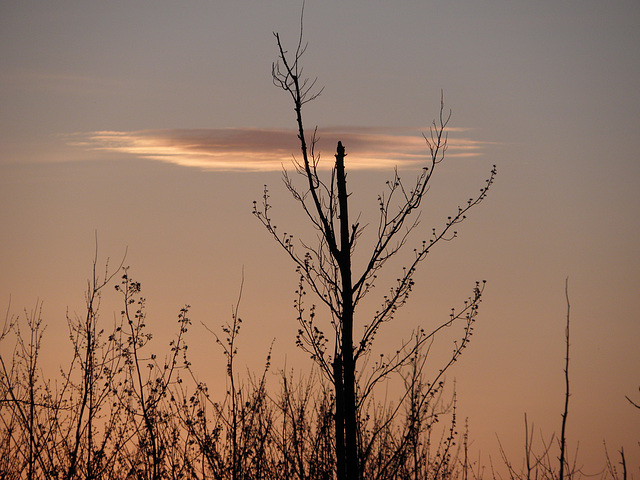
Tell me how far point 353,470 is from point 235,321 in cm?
232

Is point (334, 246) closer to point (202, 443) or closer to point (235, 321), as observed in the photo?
point (235, 321)

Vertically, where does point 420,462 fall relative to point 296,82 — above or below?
below

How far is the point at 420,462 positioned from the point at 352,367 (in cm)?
402

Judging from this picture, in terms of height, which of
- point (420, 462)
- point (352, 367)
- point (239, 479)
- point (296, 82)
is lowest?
point (420, 462)

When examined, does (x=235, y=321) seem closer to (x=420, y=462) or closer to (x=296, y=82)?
(x=296, y=82)

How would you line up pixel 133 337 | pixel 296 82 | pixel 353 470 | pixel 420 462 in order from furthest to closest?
pixel 420 462 → pixel 133 337 → pixel 296 82 → pixel 353 470

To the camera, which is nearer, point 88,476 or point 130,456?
point 88,476

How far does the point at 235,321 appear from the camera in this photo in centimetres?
1011

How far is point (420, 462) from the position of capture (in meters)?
12.4

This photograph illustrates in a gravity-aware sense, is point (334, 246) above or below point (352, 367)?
above

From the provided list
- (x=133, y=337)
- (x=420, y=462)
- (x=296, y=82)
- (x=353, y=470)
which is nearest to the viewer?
(x=353, y=470)

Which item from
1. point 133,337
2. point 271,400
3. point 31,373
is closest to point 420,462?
point 271,400

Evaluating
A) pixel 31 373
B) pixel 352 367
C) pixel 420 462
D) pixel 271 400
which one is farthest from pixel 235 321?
pixel 420 462

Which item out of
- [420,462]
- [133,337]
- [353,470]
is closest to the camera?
[353,470]
